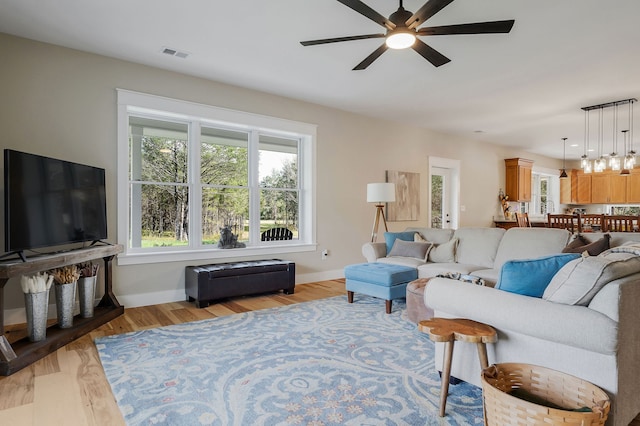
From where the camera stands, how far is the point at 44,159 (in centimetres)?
294

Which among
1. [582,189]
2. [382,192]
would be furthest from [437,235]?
[582,189]

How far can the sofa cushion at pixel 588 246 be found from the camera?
322 centimetres

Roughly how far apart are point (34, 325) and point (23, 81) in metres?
2.24

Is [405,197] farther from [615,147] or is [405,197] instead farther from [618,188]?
[618,188]

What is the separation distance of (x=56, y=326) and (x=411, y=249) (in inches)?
146

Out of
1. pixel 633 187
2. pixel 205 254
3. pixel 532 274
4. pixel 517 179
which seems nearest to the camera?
pixel 532 274

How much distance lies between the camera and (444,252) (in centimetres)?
452

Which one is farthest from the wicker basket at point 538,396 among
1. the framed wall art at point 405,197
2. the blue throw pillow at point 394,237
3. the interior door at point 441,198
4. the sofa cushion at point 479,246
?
the interior door at point 441,198

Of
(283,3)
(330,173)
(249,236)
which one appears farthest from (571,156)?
(283,3)

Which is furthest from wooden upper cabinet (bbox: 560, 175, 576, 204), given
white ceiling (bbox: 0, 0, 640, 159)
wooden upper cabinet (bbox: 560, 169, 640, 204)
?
white ceiling (bbox: 0, 0, 640, 159)

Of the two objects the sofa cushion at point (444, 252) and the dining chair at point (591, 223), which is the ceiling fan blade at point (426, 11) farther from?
the dining chair at point (591, 223)

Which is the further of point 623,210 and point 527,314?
point 623,210

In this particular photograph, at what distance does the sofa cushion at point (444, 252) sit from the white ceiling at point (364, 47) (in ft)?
6.52

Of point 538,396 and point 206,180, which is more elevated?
point 206,180
